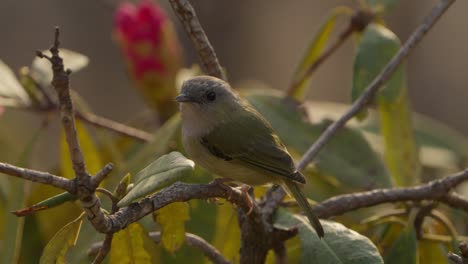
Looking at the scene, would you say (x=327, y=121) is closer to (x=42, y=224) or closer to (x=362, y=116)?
(x=362, y=116)

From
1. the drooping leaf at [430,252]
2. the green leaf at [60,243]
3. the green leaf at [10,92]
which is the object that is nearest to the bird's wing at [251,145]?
the drooping leaf at [430,252]

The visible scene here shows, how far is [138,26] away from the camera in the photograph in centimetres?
260

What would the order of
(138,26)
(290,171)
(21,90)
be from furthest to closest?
(138,26) < (21,90) < (290,171)

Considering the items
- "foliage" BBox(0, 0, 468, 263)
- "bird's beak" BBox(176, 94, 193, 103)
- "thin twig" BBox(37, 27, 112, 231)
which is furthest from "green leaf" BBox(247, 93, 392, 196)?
"thin twig" BBox(37, 27, 112, 231)

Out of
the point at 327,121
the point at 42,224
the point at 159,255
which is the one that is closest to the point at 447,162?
the point at 327,121

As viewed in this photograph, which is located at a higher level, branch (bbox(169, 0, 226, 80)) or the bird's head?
branch (bbox(169, 0, 226, 80))

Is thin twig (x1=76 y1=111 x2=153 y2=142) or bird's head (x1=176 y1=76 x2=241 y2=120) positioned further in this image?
thin twig (x1=76 y1=111 x2=153 y2=142)

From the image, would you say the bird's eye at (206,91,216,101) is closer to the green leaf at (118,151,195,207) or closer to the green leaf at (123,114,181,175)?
the green leaf at (123,114,181,175)

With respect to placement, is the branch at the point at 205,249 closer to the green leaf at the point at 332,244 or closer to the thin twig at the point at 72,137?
the green leaf at the point at 332,244

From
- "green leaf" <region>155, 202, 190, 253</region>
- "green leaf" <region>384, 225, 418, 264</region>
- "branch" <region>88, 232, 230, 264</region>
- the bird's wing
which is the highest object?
"green leaf" <region>155, 202, 190, 253</region>

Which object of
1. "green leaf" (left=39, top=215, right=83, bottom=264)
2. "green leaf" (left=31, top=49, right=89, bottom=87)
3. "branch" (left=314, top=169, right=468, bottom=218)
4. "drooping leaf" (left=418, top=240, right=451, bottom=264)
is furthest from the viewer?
"green leaf" (left=31, top=49, right=89, bottom=87)

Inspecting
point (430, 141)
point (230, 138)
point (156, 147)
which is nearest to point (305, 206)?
point (230, 138)

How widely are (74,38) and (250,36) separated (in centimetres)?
157

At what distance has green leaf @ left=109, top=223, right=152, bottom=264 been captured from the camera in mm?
1480
